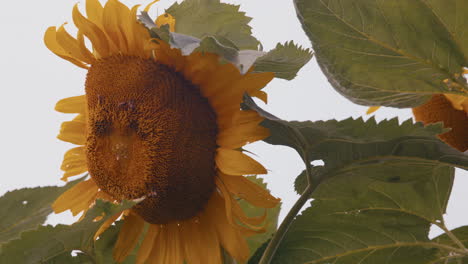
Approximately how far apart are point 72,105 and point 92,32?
0.08m

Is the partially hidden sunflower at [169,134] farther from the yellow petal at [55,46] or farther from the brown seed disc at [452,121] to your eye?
the brown seed disc at [452,121]

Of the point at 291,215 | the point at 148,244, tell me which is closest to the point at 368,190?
the point at 291,215

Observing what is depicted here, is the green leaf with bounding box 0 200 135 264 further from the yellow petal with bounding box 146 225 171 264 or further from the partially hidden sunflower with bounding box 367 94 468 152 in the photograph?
the partially hidden sunflower with bounding box 367 94 468 152

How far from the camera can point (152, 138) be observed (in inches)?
14.8

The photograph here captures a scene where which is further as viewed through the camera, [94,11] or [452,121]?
[452,121]

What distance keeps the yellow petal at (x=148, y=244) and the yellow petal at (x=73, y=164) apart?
0.25 feet

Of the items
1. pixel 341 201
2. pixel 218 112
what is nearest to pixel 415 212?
pixel 341 201

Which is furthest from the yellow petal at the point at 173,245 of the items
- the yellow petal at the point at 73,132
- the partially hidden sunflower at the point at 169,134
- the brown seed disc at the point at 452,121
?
the brown seed disc at the point at 452,121

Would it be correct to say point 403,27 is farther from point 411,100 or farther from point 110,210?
point 110,210

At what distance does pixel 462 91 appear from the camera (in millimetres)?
415

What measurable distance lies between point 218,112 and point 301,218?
11cm

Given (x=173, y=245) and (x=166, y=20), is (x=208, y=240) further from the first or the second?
(x=166, y=20)

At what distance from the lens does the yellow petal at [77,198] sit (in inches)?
16.7

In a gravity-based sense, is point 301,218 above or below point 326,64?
below
